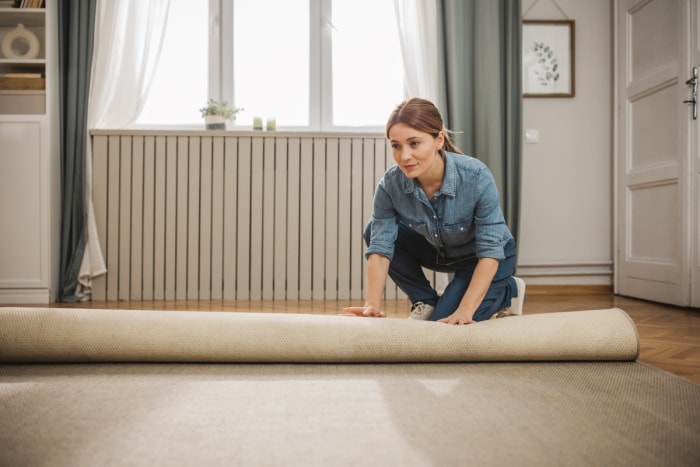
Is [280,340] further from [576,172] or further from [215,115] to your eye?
[576,172]

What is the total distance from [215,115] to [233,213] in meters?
0.59

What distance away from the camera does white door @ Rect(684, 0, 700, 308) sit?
2.71 metres

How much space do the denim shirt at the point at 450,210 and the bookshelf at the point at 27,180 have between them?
222 cm

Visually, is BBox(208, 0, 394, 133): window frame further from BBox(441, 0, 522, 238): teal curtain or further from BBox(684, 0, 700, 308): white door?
BBox(684, 0, 700, 308): white door

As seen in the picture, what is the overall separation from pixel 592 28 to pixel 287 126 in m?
2.06

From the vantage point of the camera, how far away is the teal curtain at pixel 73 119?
125 inches

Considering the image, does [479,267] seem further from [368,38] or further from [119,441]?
[368,38]

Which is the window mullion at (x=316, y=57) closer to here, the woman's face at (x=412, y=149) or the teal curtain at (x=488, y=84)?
the teal curtain at (x=488, y=84)

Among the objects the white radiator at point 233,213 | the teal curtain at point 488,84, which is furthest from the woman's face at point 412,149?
the teal curtain at point 488,84

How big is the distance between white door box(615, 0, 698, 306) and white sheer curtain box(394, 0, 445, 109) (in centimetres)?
111

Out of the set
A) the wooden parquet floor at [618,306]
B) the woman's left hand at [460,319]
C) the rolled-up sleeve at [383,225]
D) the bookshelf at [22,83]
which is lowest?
the wooden parquet floor at [618,306]

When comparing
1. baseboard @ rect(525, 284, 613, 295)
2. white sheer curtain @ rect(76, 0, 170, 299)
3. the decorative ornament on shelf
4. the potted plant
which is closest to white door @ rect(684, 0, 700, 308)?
baseboard @ rect(525, 284, 613, 295)

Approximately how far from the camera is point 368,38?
11.6ft

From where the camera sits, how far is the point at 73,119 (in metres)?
3.16
